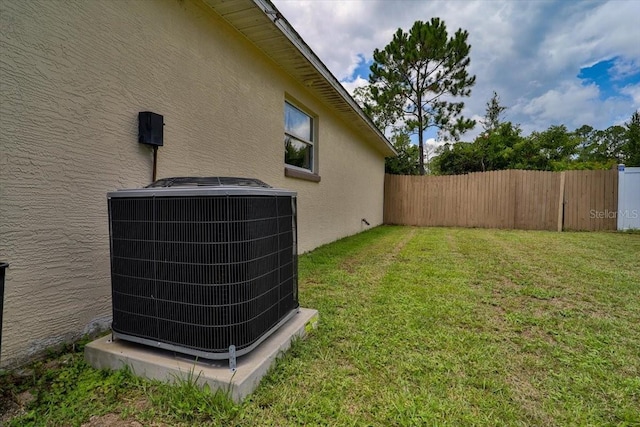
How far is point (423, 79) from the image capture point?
13641 millimetres

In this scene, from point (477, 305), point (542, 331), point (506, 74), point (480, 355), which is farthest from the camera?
point (506, 74)

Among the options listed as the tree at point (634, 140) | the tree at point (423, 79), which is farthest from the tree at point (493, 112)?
the tree at point (423, 79)

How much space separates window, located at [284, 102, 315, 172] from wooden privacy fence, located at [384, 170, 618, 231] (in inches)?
255

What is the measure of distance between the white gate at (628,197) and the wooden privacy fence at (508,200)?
0.12 m

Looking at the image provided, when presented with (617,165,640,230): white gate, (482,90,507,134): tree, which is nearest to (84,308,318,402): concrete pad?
(617,165,640,230): white gate

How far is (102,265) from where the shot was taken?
80.1 inches

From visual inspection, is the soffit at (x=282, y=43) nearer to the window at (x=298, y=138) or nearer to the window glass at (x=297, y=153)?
the window at (x=298, y=138)

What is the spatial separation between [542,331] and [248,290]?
7.27 ft

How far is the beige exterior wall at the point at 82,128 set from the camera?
5.16ft

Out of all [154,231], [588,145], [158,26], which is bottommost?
[154,231]

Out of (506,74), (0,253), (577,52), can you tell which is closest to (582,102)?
(506,74)

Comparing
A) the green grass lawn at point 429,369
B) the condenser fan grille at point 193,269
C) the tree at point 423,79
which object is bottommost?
the green grass lawn at point 429,369

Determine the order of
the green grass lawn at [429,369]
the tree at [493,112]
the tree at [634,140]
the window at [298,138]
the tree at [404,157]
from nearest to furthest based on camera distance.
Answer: the green grass lawn at [429,369], the window at [298,138], the tree at [404,157], the tree at [634,140], the tree at [493,112]

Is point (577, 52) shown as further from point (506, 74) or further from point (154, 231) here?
point (154, 231)
